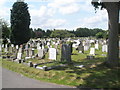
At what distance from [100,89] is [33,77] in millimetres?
4142

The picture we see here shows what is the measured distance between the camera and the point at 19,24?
104 ft

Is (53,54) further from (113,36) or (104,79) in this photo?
(104,79)

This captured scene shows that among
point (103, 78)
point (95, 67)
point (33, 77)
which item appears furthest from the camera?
point (95, 67)

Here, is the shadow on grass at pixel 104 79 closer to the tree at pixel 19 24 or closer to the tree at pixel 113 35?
the tree at pixel 113 35

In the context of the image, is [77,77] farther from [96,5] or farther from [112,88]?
[96,5]

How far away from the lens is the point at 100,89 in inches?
271

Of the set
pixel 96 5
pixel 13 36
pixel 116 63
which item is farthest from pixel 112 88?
pixel 13 36

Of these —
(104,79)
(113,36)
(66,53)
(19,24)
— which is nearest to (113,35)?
(113,36)

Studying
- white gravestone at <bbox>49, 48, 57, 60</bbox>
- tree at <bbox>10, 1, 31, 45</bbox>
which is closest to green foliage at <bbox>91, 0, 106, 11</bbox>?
white gravestone at <bbox>49, 48, 57, 60</bbox>

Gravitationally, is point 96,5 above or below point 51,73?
above

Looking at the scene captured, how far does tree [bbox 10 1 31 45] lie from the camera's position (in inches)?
1233

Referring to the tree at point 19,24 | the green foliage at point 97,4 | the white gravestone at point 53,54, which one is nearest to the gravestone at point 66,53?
the white gravestone at point 53,54

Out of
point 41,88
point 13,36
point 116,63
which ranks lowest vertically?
point 41,88

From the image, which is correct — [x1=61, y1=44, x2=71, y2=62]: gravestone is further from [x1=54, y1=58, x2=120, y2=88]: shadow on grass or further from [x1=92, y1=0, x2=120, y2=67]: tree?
[x1=54, y1=58, x2=120, y2=88]: shadow on grass
